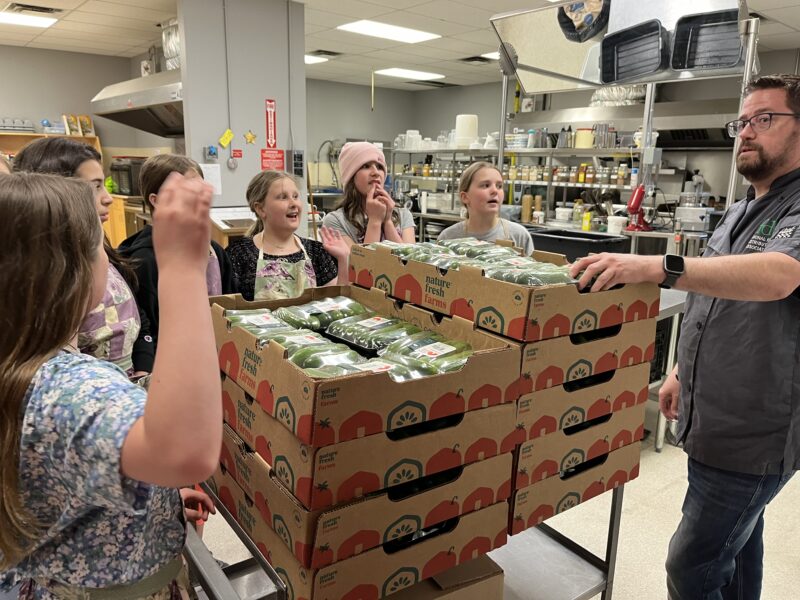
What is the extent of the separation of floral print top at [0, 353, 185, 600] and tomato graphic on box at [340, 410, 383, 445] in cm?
31

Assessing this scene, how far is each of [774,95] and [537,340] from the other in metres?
0.95

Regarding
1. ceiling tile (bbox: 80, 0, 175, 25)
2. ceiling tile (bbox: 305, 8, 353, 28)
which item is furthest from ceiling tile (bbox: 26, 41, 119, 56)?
ceiling tile (bbox: 305, 8, 353, 28)

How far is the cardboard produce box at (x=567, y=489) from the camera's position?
4.47 feet

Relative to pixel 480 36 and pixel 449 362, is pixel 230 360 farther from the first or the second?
pixel 480 36

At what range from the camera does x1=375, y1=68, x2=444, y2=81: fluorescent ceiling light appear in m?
9.26

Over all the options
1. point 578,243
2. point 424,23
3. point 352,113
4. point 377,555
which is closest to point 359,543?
point 377,555

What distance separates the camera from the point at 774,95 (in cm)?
A: 151

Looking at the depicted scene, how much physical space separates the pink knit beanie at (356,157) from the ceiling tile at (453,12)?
11.5 ft

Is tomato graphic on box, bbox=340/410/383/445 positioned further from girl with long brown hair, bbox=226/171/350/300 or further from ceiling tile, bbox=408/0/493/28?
ceiling tile, bbox=408/0/493/28

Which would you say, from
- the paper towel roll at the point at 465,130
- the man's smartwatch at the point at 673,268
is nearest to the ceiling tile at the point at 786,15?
the paper towel roll at the point at 465,130

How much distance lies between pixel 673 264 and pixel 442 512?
0.78 m

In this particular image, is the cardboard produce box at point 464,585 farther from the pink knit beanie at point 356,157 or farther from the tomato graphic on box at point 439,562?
the pink knit beanie at point 356,157

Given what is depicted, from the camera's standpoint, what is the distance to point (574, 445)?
1430 mm

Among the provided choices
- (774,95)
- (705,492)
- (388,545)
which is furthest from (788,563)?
(388,545)
